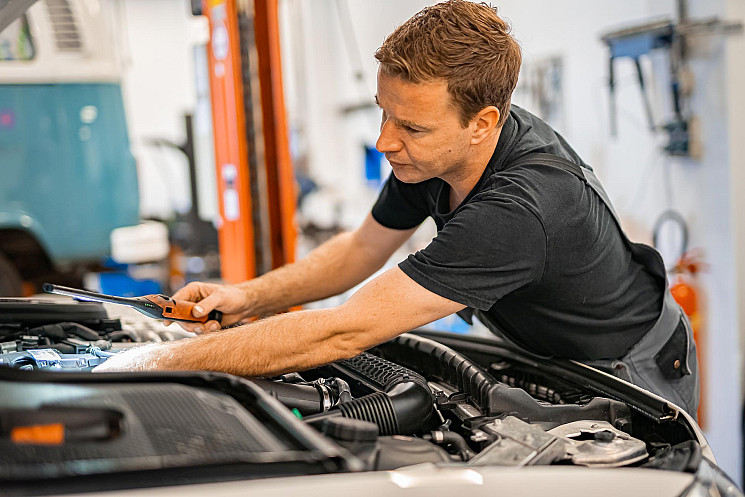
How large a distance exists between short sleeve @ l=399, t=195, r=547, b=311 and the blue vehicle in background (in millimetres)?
3687

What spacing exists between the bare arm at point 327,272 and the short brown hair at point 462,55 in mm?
628

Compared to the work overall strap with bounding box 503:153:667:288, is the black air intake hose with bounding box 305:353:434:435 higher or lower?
lower

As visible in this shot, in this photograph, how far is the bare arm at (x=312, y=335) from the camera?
1.42 m

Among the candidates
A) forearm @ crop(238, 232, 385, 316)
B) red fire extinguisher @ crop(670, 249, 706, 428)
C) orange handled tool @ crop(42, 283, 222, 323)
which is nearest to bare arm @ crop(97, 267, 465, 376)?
orange handled tool @ crop(42, 283, 222, 323)

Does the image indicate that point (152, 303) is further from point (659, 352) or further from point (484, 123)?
point (659, 352)

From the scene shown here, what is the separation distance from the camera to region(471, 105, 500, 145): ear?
1.58 m

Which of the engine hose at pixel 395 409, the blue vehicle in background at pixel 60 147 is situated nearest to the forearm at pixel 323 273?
the engine hose at pixel 395 409

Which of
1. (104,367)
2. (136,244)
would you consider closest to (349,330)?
(104,367)

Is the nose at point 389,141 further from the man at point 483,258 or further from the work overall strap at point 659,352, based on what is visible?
the work overall strap at point 659,352

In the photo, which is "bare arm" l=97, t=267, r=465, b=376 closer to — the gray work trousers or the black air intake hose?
the black air intake hose

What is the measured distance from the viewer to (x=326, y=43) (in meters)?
5.73

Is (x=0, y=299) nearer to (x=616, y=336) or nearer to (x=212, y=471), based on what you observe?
(x=212, y=471)

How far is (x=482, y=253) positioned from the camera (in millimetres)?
1433

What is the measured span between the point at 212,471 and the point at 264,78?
3723 mm
